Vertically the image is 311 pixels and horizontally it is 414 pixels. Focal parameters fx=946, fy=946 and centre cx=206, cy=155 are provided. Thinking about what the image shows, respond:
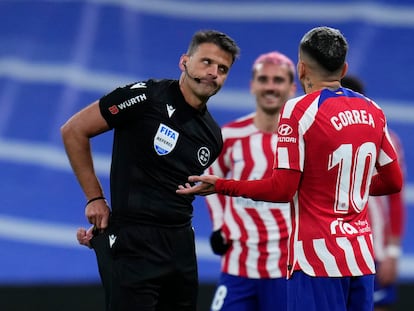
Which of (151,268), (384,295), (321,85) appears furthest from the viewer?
(384,295)

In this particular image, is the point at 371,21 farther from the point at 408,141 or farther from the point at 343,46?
the point at 343,46

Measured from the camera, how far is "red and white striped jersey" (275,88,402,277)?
11.4 ft

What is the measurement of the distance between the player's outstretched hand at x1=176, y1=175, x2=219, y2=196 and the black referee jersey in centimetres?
22

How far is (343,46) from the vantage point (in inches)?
141

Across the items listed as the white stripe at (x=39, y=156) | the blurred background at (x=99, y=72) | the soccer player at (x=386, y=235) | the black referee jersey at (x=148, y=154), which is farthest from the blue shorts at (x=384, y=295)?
the white stripe at (x=39, y=156)

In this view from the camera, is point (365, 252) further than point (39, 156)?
No

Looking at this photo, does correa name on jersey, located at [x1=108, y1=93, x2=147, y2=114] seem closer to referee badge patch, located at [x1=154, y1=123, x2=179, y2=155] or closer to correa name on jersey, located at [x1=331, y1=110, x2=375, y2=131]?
referee badge patch, located at [x1=154, y1=123, x2=179, y2=155]

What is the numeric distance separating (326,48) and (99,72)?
5361mm

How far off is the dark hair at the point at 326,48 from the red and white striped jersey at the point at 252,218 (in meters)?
1.47

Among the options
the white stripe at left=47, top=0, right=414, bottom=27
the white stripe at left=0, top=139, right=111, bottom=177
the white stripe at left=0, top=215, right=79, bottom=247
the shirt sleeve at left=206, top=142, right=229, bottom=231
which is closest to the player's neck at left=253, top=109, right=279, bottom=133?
the shirt sleeve at left=206, top=142, right=229, bottom=231

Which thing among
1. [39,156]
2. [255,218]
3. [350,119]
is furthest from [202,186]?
[39,156]

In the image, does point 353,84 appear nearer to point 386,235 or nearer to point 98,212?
point 386,235

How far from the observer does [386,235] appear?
6172 millimetres

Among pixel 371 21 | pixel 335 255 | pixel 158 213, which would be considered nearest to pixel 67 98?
pixel 371 21
